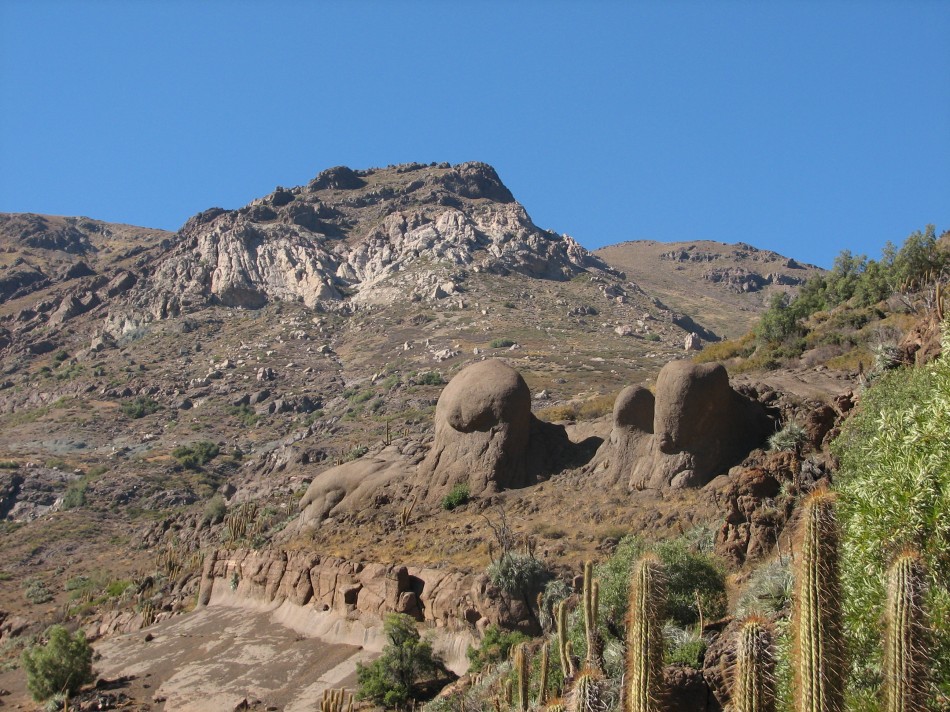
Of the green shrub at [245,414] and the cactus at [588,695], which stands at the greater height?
the green shrub at [245,414]

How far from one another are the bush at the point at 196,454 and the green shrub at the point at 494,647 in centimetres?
5228

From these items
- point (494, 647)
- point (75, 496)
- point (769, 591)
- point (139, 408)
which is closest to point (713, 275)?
point (139, 408)

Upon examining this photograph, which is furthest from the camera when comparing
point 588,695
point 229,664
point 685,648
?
point 229,664

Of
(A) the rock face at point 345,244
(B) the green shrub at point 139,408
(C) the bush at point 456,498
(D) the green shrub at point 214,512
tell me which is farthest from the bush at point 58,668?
(A) the rock face at point 345,244

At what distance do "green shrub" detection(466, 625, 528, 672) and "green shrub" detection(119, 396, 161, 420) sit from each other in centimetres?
6871

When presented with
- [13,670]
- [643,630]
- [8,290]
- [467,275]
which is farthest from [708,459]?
[8,290]

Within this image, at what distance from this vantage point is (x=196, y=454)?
239 feet

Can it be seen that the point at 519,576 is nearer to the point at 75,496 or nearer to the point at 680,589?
the point at 680,589

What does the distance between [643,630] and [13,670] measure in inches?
1401

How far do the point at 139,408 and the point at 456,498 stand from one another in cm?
6239

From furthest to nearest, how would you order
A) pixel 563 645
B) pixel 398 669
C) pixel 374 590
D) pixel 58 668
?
pixel 58 668
pixel 374 590
pixel 398 669
pixel 563 645

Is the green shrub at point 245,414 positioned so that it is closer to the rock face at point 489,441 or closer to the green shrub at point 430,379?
the green shrub at point 430,379

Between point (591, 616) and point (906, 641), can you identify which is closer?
point (906, 641)

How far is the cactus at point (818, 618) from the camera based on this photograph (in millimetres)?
6738
